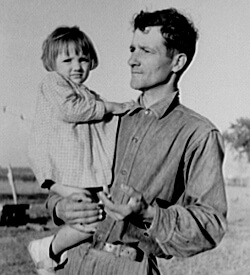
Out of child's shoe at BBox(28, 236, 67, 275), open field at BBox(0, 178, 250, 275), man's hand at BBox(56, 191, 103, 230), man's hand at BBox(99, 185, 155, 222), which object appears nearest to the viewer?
man's hand at BBox(99, 185, 155, 222)

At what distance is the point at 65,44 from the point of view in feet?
4.33

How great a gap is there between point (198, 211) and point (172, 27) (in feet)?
1.35

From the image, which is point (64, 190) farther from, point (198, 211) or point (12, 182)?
point (12, 182)

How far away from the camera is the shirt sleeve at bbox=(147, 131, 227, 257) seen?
3.66ft

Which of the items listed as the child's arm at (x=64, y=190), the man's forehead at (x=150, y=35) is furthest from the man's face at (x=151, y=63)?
the child's arm at (x=64, y=190)

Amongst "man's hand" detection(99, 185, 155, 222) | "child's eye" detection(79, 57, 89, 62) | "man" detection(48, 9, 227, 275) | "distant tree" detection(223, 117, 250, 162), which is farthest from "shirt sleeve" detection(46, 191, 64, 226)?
"distant tree" detection(223, 117, 250, 162)

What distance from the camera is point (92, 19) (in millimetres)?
1640

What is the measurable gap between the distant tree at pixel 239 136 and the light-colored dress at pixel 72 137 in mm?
653

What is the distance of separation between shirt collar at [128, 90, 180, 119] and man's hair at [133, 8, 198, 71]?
0.32 feet

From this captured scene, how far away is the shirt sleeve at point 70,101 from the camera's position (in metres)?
1.24

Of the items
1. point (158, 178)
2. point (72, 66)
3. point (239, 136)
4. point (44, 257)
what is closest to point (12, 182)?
point (44, 257)

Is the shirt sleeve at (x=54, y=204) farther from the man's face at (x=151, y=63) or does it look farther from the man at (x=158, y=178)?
the man's face at (x=151, y=63)

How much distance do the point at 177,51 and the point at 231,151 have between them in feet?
2.11

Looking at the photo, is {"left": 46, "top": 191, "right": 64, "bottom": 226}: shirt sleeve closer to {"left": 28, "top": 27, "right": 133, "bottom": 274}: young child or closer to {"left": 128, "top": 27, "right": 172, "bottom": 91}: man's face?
{"left": 28, "top": 27, "right": 133, "bottom": 274}: young child
